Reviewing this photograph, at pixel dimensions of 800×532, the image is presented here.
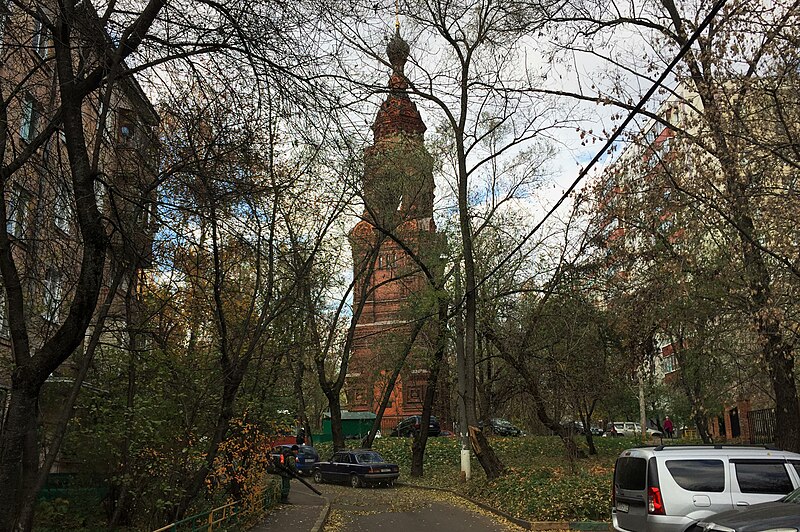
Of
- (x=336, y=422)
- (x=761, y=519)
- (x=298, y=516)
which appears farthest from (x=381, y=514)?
(x=761, y=519)

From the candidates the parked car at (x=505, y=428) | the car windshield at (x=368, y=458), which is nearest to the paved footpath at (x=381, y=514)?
the car windshield at (x=368, y=458)

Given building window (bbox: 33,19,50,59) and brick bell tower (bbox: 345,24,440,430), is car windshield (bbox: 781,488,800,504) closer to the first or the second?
building window (bbox: 33,19,50,59)

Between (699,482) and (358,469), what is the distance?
18.8m

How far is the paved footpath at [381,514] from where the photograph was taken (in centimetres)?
1622

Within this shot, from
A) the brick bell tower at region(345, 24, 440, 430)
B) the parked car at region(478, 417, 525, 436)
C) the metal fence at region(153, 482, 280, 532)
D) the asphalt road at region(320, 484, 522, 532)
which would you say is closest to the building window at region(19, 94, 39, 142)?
the metal fence at region(153, 482, 280, 532)

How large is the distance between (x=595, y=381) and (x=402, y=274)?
10804mm

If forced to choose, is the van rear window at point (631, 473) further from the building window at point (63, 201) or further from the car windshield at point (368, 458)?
the car windshield at point (368, 458)

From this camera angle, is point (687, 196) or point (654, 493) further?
point (687, 196)

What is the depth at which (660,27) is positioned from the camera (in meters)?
16.1

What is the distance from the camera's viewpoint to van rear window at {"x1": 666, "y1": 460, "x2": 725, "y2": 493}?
10.5 metres

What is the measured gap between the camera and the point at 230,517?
1426 cm

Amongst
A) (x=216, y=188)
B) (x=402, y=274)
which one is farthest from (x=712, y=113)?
(x=402, y=274)

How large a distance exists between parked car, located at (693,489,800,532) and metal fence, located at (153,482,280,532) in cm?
763

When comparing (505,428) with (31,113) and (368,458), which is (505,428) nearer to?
(368,458)
